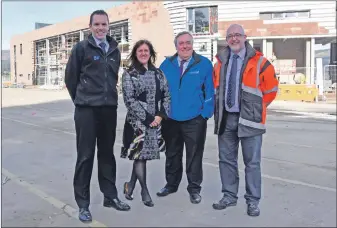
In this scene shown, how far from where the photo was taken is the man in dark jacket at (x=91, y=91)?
4.44 meters

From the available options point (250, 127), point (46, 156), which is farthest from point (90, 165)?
point (46, 156)

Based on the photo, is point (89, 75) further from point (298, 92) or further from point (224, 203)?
point (298, 92)

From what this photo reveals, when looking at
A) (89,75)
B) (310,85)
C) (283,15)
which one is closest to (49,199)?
(89,75)

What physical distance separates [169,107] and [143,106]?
36 centimetres

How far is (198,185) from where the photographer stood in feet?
17.1

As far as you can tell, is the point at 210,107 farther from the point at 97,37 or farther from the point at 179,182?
the point at 97,37

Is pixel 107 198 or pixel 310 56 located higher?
pixel 310 56

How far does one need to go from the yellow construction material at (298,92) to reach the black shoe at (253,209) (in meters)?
18.9

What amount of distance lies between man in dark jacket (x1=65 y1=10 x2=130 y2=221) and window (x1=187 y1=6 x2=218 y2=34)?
94.6 ft

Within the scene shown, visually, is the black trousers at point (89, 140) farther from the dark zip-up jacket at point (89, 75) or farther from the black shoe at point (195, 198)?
the black shoe at point (195, 198)

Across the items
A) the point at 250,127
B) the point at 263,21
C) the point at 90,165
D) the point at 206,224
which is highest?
the point at 263,21

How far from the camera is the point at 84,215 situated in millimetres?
4418

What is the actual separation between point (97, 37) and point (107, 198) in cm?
188

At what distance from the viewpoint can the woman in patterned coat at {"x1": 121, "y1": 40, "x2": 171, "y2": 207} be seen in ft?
15.8
